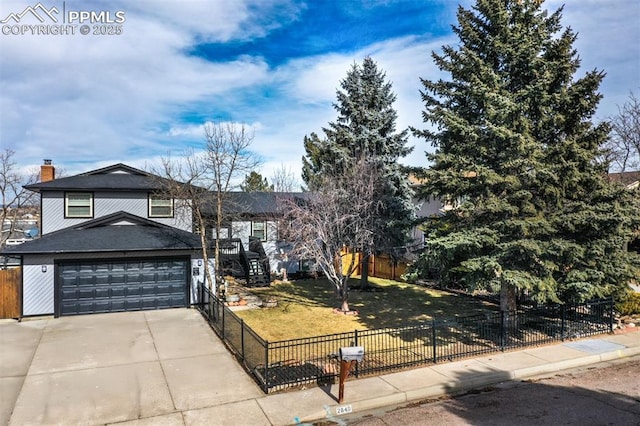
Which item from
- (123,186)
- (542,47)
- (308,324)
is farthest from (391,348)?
(123,186)

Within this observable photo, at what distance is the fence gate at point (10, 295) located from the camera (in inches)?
648

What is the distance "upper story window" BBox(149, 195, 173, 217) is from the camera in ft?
70.7

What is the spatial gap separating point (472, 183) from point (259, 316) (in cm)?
968

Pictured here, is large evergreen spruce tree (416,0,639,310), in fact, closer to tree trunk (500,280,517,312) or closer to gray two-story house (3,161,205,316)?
tree trunk (500,280,517,312)

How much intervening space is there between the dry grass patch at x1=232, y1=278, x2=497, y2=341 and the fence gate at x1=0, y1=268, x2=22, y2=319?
852 cm

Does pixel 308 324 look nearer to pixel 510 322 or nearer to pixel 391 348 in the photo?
pixel 391 348

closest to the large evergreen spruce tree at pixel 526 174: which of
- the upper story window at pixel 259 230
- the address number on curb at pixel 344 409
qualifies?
the address number on curb at pixel 344 409

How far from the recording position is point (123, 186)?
2059 cm

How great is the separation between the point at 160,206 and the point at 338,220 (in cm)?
977

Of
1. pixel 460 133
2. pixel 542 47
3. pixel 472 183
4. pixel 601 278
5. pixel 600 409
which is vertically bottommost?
pixel 600 409

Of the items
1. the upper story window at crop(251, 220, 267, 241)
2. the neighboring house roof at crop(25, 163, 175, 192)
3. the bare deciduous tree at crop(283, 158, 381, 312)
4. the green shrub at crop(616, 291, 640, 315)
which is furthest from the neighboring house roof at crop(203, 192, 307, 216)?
the green shrub at crop(616, 291, 640, 315)

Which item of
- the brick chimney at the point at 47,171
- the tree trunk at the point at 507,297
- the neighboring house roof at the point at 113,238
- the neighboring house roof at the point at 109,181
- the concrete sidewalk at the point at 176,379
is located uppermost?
the brick chimney at the point at 47,171

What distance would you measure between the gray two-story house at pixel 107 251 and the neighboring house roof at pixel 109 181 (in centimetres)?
4

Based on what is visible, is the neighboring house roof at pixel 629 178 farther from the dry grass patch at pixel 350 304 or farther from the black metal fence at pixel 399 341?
the black metal fence at pixel 399 341
